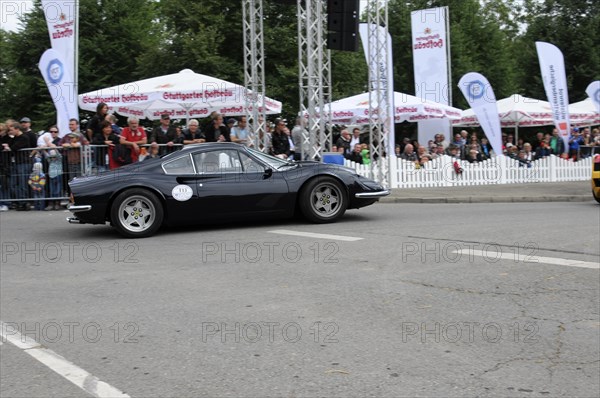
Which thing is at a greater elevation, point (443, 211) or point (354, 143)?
point (354, 143)

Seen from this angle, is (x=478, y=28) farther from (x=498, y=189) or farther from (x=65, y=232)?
(x=65, y=232)

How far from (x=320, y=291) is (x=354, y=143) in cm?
1429

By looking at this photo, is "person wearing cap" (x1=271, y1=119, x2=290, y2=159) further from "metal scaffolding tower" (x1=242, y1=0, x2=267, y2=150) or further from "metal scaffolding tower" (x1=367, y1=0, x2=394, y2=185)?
"metal scaffolding tower" (x1=367, y1=0, x2=394, y2=185)

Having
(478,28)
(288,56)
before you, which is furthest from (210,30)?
(478,28)

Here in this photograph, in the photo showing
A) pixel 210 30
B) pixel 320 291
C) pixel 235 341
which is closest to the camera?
pixel 235 341

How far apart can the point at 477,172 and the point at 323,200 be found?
1061 centimetres

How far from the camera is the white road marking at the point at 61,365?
402 centimetres

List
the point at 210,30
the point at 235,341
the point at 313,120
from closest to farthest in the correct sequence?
the point at 235,341
the point at 313,120
the point at 210,30

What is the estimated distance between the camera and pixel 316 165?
11.0 m

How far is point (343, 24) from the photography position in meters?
15.0

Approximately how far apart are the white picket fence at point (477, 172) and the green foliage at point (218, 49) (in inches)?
599

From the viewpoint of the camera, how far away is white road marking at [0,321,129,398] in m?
4.02

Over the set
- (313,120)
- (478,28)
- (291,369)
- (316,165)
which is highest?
(478,28)

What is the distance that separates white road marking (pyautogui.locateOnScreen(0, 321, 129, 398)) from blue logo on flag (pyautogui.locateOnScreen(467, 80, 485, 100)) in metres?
18.1
